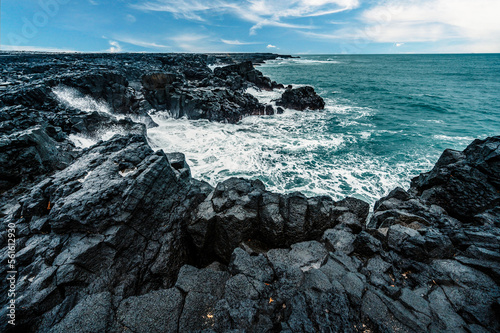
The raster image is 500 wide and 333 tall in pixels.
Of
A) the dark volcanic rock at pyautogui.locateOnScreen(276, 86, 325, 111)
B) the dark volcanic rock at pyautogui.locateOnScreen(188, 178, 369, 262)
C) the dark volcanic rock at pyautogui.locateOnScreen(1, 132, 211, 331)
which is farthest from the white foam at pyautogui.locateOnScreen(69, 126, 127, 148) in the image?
the dark volcanic rock at pyautogui.locateOnScreen(276, 86, 325, 111)

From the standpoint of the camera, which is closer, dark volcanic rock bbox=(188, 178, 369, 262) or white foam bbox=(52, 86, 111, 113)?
dark volcanic rock bbox=(188, 178, 369, 262)

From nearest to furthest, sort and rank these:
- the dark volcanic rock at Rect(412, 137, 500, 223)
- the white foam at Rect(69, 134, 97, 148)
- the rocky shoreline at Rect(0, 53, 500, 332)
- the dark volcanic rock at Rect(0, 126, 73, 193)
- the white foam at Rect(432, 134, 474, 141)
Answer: the rocky shoreline at Rect(0, 53, 500, 332) < the dark volcanic rock at Rect(0, 126, 73, 193) < the dark volcanic rock at Rect(412, 137, 500, 223) < the white foam at Rect(69, 134, 97, 148) < the white foam at Rect(432, 134, 474, 141)

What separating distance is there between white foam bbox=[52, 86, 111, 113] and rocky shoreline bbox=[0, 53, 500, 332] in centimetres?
1204

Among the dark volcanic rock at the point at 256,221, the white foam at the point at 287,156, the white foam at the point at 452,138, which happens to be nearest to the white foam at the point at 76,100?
the white foam at the point at 287,156

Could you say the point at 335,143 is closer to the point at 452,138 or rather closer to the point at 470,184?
the point at 470,184

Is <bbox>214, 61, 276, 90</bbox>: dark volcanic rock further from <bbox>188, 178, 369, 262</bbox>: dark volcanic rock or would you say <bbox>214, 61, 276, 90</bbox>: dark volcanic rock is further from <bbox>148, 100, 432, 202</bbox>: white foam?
<bbox>188, 178, 369, 262</bbox>: dark volcanic rock

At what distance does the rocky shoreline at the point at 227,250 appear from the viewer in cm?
555

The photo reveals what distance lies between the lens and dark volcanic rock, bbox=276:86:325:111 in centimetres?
3841

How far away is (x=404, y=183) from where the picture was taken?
1752 centimetres

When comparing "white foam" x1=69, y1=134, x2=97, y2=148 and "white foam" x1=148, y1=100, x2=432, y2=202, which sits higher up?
"white foam" x1=69, y1=134, x2=97, y2=148

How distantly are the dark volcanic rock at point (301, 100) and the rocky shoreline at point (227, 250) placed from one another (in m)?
27.4

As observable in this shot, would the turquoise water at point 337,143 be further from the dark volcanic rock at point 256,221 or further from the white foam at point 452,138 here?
the dark volcanic rock at point 256,221

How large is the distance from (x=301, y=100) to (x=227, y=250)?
35283mm

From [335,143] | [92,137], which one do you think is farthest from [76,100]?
[335,143]
